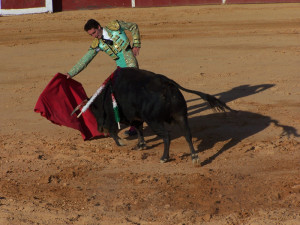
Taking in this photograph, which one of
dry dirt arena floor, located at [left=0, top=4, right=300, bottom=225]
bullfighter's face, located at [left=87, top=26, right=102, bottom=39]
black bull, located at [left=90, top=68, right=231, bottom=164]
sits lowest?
dry dirt arena floor, located at [left=0, top=4, right=300, bottom=225]

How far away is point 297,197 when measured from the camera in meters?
5.38

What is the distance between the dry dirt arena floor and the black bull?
1.38 feet

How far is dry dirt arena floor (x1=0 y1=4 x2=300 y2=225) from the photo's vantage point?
206 inches

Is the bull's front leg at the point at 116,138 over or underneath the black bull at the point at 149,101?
underneath

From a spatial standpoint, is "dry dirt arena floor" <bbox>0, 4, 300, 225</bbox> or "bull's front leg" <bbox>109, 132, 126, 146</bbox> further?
"bull's front leg" <bbox>109, 132, 126, 146</bbox>

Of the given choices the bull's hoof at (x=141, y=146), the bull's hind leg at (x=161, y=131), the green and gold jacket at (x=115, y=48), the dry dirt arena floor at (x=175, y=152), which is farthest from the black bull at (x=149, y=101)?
the green and gold jacket at (x=115, y=48)

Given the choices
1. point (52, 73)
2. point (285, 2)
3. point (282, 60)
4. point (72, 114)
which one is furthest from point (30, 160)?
point (285, 2)

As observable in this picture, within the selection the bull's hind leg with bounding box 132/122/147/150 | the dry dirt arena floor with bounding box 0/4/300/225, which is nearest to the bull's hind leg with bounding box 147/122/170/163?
the dry dirt arena floor with bounding box 0/4/300/225

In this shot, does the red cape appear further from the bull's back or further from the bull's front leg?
the bull's back

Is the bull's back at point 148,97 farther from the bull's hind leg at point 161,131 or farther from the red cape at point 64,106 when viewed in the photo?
the red cape at point 64,106

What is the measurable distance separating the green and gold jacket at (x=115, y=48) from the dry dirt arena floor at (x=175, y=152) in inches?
36.4

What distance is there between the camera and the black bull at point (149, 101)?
6.02 metres

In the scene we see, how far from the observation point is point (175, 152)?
6773 millimetres

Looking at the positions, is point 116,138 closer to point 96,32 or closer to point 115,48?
point 115,48
